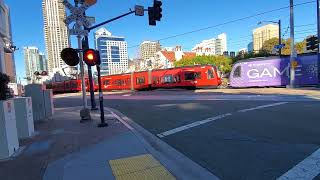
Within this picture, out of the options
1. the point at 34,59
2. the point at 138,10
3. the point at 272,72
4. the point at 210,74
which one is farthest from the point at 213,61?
the point at 138,10

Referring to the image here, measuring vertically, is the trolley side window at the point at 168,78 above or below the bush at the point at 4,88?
below

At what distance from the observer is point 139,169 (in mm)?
6414

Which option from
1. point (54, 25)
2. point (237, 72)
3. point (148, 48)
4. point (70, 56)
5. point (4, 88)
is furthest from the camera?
point (148, 48)

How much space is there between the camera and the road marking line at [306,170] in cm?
546

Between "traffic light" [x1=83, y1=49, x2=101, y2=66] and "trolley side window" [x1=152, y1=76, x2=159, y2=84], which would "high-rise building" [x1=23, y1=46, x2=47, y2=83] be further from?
"traffic light" [x1=83, y1=49, x2=101, y2=66]

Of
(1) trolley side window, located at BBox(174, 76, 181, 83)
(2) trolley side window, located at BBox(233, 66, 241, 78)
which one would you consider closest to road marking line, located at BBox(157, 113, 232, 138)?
(2) trolley side window, located at BBox(233, 66, 241, 78)

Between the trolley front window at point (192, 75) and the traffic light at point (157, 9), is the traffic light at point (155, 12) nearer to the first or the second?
the traffic light at point (157, 9)

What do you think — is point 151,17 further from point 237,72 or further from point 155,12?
point 237,72

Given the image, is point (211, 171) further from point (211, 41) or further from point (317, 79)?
point (211, 41)

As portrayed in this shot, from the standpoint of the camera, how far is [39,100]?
15.3 meters

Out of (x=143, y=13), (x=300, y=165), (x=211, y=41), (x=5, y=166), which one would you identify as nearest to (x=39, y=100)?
(x=5, y=166)

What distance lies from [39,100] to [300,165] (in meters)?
11.9

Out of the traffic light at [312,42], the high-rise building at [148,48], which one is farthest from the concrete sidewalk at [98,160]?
the high-rise building at [148,48]

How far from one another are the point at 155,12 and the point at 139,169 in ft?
53.3
